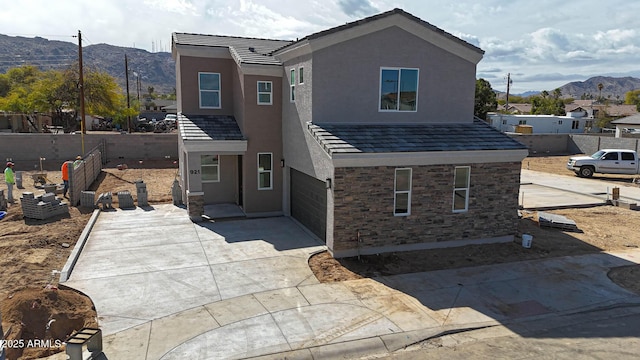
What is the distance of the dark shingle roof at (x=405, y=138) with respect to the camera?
12787mm

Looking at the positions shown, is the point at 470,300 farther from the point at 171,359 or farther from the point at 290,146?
the point at 290,146

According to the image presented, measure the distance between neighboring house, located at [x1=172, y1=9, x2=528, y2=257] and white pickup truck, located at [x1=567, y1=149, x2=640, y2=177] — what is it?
19579 millimetres

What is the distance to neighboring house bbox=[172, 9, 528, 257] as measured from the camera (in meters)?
12.8

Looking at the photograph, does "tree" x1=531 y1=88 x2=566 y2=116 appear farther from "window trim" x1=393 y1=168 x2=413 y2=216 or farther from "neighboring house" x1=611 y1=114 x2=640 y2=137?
"window trim" x1=393 y1=168 x2=413 y2=216

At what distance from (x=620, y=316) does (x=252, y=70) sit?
546 inches

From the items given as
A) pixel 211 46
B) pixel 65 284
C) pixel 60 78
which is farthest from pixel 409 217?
pixel 60 78

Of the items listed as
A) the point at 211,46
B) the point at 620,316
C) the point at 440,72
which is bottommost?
the point at 620,316

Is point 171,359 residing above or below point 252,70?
below

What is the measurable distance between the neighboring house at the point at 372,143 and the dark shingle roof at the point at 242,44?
164 mm

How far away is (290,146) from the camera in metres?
16.8

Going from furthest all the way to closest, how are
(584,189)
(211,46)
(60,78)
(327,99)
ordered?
1. (60,78)
2. (584,189)
3. (211,46)
4. (327,99)

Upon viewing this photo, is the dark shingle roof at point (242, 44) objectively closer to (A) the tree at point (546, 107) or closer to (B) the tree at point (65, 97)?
(B) the tree at point (65, 97)

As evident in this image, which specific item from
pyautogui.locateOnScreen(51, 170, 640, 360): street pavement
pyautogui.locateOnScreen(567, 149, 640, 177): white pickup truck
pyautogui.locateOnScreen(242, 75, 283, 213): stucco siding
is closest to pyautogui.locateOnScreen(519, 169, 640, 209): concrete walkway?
pyautogui.locateOnScreen(567, 149, 640, 177): white pickup truck

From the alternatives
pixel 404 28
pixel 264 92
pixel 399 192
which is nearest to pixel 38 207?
pixel 264 92
